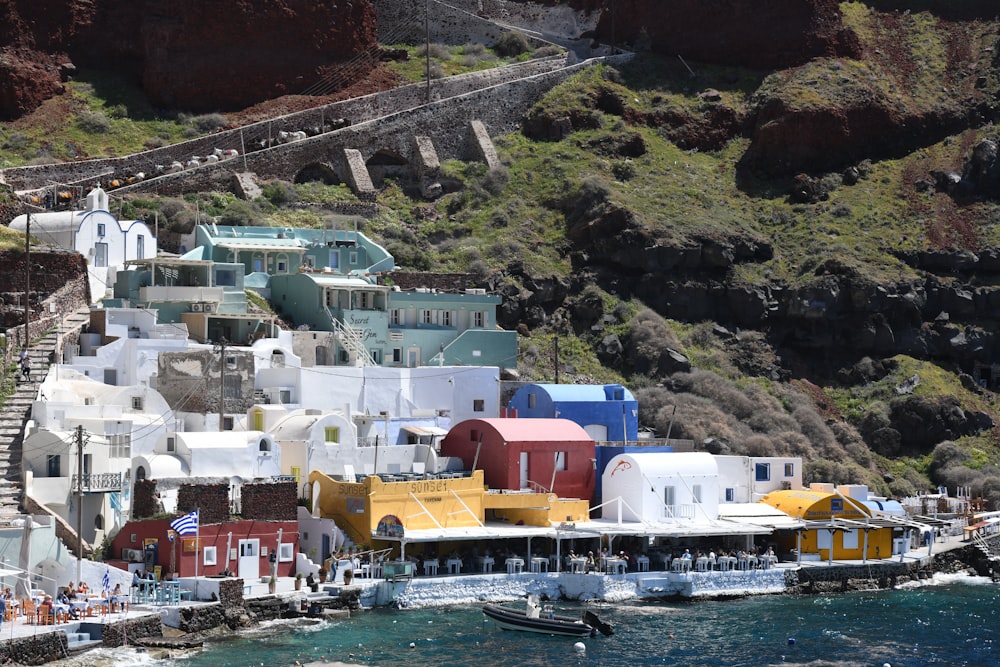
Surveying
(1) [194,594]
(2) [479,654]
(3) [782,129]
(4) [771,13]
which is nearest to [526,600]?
(2) [479,654]

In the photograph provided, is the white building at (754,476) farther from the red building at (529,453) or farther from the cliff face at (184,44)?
the cliff face at (184,44)

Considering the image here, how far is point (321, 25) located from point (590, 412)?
37932 millimetres

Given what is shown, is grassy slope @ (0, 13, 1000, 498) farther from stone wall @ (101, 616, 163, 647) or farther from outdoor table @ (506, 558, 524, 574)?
stone wall @ (101, 616, 163, 647)

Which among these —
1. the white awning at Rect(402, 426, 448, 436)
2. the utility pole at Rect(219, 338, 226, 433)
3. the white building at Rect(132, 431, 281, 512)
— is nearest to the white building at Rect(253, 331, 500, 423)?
the white awning at Rect(402, 426, 448, 436)

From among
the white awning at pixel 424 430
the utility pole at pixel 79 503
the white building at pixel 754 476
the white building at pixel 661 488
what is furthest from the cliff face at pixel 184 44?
the utility pole at pixel 79 503

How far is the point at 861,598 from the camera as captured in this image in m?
62.5

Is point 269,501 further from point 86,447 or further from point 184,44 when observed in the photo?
point 184,44

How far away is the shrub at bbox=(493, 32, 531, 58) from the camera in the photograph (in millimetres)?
104125

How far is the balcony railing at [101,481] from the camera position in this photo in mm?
54531

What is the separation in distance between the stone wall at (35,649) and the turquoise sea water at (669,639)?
150 cm

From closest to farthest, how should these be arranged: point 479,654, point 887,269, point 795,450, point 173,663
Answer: point 173,663 < point 479,654 < point 795,450 < point 887,269

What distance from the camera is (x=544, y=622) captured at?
51.9 meters

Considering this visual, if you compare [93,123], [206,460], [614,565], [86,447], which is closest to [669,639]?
[614,565]

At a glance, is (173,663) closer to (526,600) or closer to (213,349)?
(526,600)
